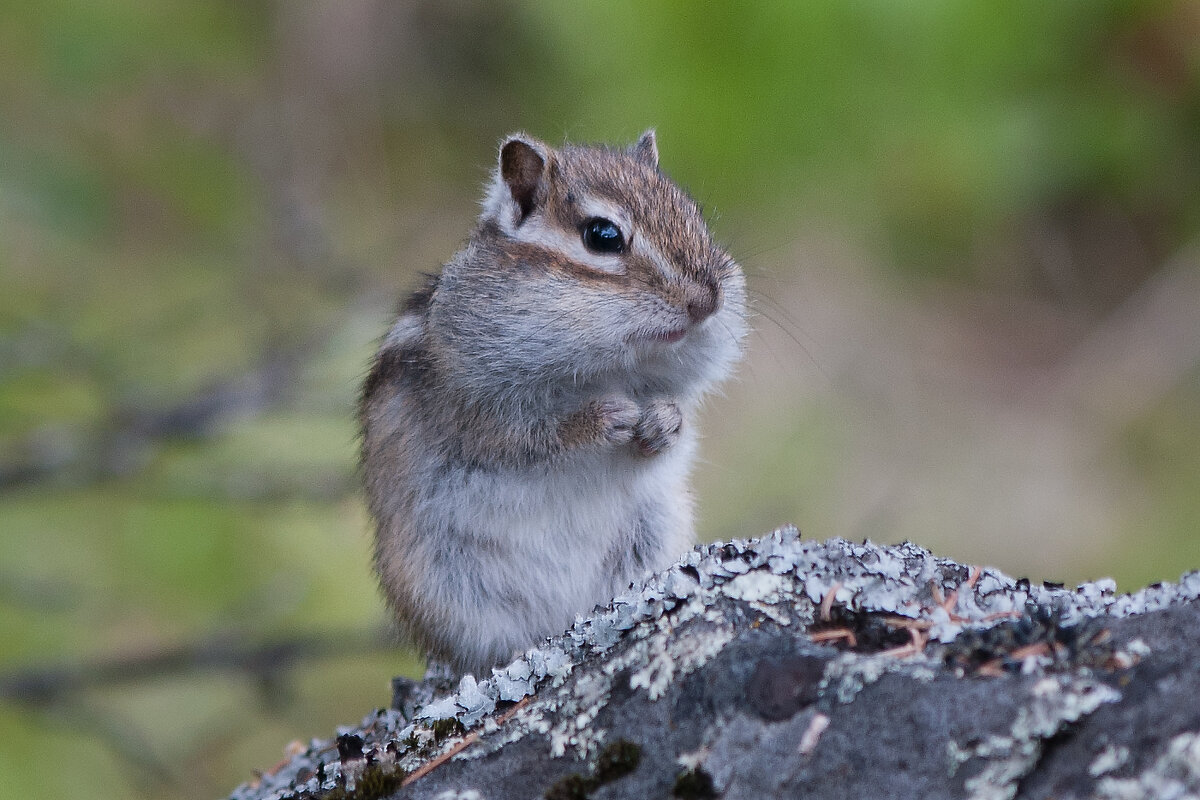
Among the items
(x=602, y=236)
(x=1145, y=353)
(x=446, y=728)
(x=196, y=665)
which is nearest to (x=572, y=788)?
(x=446, y=728)

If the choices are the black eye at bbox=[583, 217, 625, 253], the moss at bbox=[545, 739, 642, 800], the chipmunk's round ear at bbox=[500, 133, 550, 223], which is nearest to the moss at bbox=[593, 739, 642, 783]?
the moss at bbox=[545, 739, 642, 800]

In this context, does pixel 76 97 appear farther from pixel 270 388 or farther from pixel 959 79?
pixel 959 79

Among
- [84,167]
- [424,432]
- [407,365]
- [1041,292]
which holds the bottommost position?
[424,432]

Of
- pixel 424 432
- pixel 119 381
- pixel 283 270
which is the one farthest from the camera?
pixel 283 270

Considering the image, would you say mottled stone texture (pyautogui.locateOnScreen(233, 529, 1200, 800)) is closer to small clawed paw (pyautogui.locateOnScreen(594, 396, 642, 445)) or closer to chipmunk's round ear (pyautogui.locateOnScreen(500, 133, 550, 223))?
small clawed paw (pyautogui.locateOnScreen(594, 396, 642, 445))

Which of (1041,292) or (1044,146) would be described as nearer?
(1044,146)

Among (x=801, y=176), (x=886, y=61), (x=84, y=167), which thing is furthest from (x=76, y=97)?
(x=886, y=61)

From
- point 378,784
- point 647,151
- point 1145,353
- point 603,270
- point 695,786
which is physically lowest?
point 695,786

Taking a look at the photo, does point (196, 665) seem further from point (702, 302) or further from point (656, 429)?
point (702, 302)
